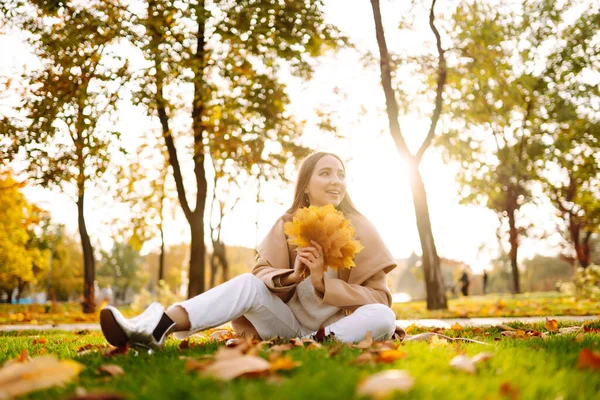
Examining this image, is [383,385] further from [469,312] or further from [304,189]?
[469,312]

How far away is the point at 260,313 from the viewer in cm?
375

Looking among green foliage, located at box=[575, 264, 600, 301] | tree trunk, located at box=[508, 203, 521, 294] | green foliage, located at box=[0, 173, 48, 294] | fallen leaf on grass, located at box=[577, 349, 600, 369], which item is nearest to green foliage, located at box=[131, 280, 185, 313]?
green foliage, located at box=[0, 173, 48, 294]

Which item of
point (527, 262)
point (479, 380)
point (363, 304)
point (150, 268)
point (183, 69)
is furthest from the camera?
point (150, 268)

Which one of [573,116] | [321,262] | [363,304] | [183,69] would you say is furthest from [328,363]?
[573,116]

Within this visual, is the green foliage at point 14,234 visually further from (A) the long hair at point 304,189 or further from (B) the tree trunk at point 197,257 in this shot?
(A) the long hair at point 304,189

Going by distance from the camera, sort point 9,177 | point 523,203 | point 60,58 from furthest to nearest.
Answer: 1. point 523,203
2. point 9,177
3. point 60,58

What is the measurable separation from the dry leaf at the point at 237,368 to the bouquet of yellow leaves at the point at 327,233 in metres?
1.45

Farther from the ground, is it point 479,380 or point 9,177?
point 9,177

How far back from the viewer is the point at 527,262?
65438 millimetres

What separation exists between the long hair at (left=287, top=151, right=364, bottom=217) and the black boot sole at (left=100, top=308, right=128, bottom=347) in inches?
74.9

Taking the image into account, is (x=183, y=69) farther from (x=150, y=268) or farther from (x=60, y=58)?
(x=150, y=268)

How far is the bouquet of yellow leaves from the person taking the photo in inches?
132

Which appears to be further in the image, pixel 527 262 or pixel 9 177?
pixel 527 262

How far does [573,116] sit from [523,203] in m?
17.0
